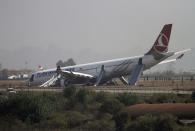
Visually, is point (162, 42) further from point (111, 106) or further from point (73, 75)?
point (111, 106)

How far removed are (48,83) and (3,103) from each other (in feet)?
107

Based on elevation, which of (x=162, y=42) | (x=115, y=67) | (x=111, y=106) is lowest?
(x=111, y=106)

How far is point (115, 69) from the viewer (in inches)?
3059

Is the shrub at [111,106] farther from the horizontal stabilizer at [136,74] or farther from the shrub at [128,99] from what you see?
the horizontal stabilizer at [136,74]

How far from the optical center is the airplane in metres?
74.1

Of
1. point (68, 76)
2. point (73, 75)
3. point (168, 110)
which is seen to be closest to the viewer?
point (168, 110)

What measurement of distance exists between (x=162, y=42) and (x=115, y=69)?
28.8ft

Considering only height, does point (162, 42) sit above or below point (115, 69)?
above

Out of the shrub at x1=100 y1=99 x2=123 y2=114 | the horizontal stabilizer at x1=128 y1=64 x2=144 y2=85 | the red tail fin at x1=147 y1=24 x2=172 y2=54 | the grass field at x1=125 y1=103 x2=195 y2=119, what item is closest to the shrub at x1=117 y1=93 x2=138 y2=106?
the shrub at x1=100 y1=99 x2=123 y2=114

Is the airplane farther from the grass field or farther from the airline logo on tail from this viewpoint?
the grass field

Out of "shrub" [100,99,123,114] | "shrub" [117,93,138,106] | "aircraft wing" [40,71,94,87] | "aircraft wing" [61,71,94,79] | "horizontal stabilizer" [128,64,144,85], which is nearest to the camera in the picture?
"shrub" [100,99,123,114]

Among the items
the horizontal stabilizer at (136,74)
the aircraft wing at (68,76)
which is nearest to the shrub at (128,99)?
the horizontal stabilizer at (136,74)

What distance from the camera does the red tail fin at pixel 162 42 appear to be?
73.8m

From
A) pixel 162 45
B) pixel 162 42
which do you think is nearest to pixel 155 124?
pixel 162 45
